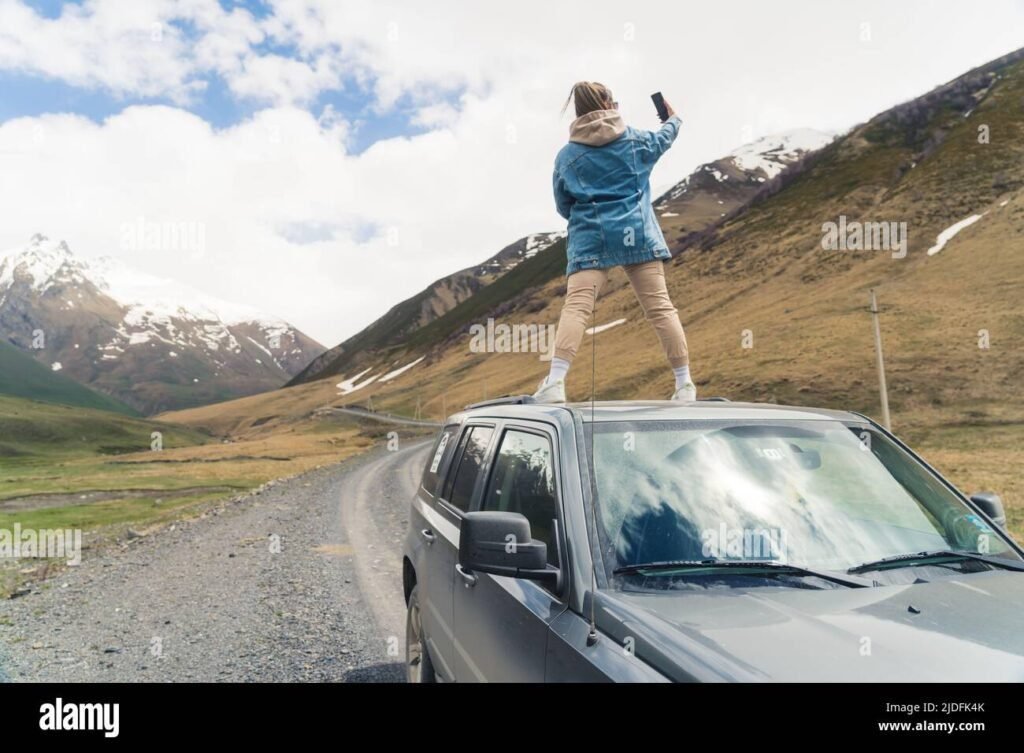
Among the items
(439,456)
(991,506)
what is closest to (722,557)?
(991,506)

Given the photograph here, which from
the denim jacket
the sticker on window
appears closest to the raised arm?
the denim jacket

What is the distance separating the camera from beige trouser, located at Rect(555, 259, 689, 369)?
189 inches

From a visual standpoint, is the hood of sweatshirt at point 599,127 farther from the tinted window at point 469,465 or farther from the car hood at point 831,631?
the car hood at point 831,631

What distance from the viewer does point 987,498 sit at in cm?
317

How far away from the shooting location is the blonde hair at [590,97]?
4730 millimetres

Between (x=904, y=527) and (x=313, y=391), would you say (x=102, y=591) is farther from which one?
(x=313, y=391)

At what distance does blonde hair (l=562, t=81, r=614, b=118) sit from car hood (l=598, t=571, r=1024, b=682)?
3.67 m

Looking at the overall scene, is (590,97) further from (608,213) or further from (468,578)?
(468,578)

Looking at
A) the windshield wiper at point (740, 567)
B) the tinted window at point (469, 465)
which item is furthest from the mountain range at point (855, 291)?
the windshield wiper at point (740, 567)

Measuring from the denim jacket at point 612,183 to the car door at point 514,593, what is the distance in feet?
6.07

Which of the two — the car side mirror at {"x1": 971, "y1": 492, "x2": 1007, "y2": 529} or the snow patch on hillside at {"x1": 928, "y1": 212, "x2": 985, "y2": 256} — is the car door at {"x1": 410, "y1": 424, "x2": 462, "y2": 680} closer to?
the car side mirror at {"x1": 971, "y1": 492, "x2": 1007, "y2": 529}
